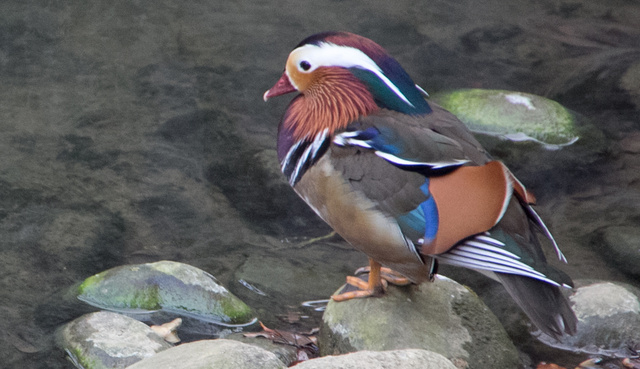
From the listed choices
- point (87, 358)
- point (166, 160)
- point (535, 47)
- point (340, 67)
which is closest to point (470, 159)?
point (340, 67)

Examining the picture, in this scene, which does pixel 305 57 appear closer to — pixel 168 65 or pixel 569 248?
pixel 569 248

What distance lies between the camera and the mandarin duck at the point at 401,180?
2748mm

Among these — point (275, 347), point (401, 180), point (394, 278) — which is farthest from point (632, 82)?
point (275, 347)

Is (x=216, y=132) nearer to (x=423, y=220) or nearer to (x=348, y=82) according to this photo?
(x=348, y=82)

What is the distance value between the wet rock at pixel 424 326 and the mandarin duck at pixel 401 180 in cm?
11

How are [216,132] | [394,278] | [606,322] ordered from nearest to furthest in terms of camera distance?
[394,278]
[606,322]
[216,132]

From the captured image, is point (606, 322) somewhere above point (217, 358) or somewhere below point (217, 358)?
below

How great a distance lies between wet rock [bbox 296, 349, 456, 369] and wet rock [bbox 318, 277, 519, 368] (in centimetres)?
73

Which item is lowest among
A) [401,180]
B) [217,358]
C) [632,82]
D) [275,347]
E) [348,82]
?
[275,347]

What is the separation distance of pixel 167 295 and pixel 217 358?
147 centimetres

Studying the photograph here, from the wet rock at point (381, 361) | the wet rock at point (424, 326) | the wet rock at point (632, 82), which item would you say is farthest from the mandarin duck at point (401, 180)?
the wet rock at point (632, 82)

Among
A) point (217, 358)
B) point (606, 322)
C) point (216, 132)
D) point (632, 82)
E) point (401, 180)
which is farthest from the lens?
point (632, 82)

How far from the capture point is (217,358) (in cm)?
219

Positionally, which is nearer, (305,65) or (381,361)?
(381,361)
